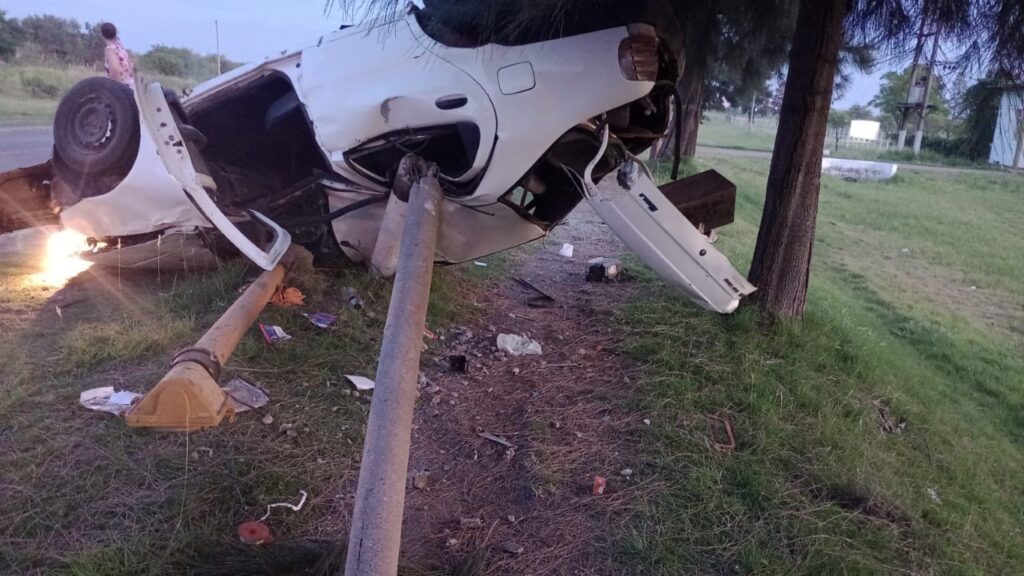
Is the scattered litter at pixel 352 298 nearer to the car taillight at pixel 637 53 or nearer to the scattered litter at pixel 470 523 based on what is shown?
the scattered litter at pixel 470 523

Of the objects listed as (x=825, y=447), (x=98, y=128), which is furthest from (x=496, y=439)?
(x=98, y=128)

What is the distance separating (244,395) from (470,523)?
58.3 inches

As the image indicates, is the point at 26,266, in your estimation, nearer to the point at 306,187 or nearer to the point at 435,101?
the point at 306,187

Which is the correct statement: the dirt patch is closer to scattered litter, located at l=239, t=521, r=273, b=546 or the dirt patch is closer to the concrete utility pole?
scattered litter, located at l=239, t=521, r=273, b=546

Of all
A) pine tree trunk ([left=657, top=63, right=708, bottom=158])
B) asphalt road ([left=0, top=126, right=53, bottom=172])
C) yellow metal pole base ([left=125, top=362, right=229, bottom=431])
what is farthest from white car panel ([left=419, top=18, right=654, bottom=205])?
asphalt road ([left=0, top=126, right=53, bottom=172])

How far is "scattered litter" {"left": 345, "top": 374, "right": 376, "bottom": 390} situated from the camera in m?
4.27

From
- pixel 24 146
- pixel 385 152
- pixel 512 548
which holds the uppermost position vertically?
pixel 385 152

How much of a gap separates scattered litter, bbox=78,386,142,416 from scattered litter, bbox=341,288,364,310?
169 cm

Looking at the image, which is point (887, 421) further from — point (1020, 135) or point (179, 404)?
point (179, 404)

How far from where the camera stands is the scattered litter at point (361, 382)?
4.27 m

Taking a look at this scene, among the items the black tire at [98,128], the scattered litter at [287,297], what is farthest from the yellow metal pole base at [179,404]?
the black tire at [98,128]

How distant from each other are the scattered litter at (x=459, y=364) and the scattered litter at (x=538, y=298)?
1402mm

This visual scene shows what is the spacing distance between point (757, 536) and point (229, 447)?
8.17 feet

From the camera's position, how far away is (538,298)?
6238 mm
